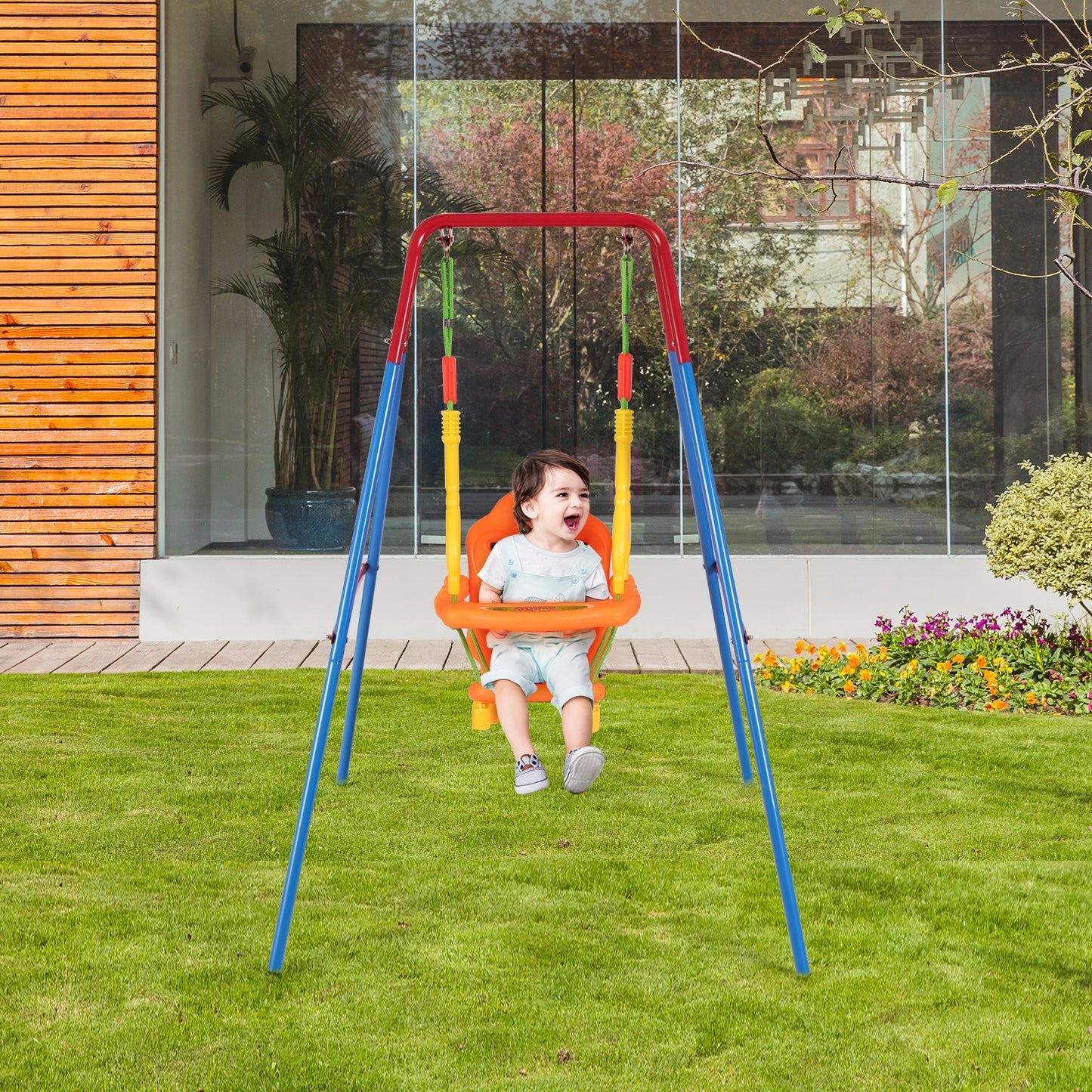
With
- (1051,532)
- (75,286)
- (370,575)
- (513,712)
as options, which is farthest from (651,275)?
(513,712)

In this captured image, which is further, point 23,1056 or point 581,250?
point 581,250

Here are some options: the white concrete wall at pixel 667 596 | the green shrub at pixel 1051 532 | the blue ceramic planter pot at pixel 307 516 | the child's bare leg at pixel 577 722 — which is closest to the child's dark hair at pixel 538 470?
the child's bare leg at pixel 577 722

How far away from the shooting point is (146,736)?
17.1ft

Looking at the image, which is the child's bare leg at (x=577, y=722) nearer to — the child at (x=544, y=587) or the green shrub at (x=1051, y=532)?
the child at (x=544, y=587)

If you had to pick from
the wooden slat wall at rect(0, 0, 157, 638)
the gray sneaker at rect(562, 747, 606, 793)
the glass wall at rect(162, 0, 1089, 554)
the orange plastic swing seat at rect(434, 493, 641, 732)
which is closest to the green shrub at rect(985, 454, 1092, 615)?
the glass wall at rect(162, 0, 1089, 554)

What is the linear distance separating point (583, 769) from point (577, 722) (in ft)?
0.84

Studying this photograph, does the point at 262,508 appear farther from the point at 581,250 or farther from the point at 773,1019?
the point at 773,1019

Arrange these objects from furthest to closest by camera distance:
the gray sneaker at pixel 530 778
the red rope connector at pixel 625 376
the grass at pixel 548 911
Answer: the red rope connector at pixel 625 376
the gray sneaker at pixel 530 778
the grass at pixel 548 911

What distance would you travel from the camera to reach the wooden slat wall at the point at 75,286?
24.2ft

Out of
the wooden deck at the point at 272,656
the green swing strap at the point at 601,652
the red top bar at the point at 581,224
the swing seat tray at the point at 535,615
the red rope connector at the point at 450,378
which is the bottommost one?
the wooden deck at the point at 272,656

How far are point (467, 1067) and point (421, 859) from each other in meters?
1.26

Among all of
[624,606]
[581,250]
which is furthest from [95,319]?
[624,606]

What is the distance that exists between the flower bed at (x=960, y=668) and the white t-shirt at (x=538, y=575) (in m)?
2.22

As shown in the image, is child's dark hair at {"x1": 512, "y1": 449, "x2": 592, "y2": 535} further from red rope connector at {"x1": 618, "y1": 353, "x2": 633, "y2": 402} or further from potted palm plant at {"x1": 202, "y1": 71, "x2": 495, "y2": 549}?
potted palm plant at {"x1": 202, "y1": 71, "x2": 495, "y2": 549}
